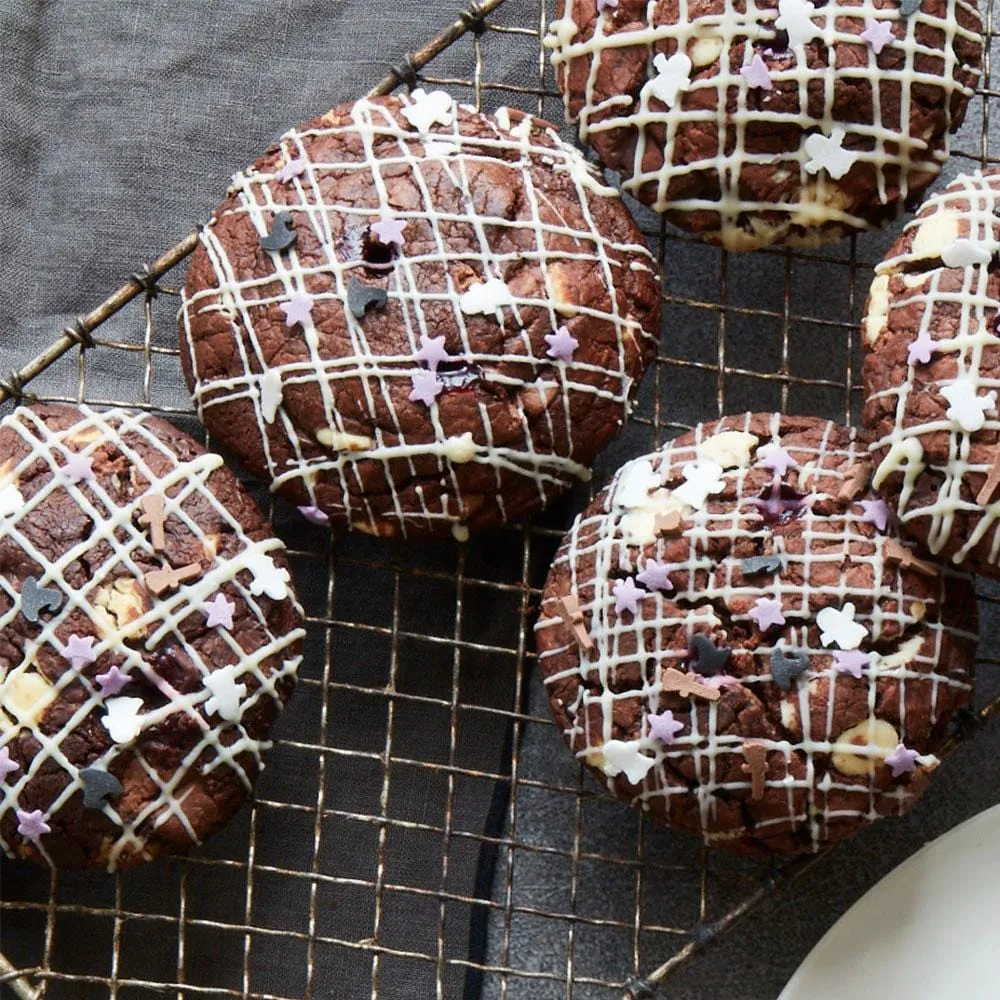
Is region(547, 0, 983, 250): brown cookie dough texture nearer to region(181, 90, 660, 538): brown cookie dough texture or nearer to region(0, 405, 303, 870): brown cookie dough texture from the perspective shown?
region(181, 90, 660, 538): brown cookie dough texture

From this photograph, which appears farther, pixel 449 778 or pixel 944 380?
pixel 449 778

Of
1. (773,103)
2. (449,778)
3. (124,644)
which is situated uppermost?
(773,103)

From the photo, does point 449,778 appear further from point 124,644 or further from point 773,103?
point 773,103

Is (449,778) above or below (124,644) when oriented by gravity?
below

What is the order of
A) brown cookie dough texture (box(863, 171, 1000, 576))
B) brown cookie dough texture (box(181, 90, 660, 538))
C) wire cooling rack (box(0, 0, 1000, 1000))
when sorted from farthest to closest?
1. wire cooling rack (box(0, 0, 1000, 1000))
2. brown cookie dough texture (box(181, 90, 660, 538))
3. brown cookie dough texture (box(863, 171, 1000, 576))

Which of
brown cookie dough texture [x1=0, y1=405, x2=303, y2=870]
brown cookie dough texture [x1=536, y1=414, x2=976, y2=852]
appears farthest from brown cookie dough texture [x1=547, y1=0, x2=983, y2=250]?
brown cookie dough texture [x1=0, y1=405, x2=303, y2=870]

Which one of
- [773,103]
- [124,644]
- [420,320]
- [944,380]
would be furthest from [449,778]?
[773,103]

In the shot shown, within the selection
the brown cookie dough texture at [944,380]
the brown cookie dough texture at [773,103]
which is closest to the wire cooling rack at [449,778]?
the brown cookie dough texture at [773,103]
